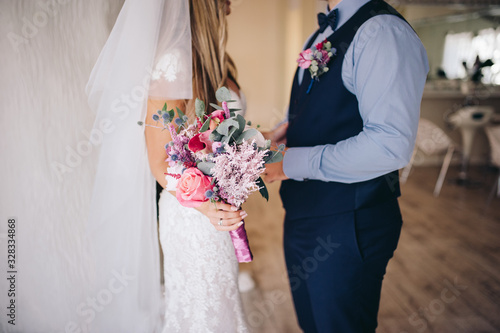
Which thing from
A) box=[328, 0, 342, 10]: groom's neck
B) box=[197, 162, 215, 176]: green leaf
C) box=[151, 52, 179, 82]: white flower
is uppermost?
box=[328, 0, 342, 10]: groom's neck

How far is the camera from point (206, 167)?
999 mm

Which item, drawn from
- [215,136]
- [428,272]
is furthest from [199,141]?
[428,272]

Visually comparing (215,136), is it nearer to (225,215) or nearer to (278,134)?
(225,215)

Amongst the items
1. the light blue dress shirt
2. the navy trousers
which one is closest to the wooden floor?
the navy trousers

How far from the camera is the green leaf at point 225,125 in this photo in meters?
0.93

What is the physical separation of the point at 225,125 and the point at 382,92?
540 millimetres

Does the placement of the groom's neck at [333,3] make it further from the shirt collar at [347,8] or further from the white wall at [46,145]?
the white wall at [46,145]

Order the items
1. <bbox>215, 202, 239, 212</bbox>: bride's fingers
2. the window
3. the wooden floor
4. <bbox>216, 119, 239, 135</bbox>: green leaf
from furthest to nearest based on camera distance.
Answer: the window, the wooden floor, <bbox>215, 202, 239, 212</bbox>: bride's fingers, <bbox>216, 119, 239, 135</bbox>: green leaf

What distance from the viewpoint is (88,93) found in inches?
48.1

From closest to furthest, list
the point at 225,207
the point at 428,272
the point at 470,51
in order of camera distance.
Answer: the point at 225,207
the point at 428,272
the point at 470,51

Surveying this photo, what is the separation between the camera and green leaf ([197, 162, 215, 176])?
985mm

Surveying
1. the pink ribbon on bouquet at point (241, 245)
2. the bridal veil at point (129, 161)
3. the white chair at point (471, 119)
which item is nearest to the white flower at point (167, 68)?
the bridal veil at point (129, 161)

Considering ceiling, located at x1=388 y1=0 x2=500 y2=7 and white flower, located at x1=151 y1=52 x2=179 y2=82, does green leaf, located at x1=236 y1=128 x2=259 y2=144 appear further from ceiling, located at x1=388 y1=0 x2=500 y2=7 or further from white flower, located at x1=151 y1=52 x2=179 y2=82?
ceiling, located at x1=388 y1=0 x2=500 y2=7

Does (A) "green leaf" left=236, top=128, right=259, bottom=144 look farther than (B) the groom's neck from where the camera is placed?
No
